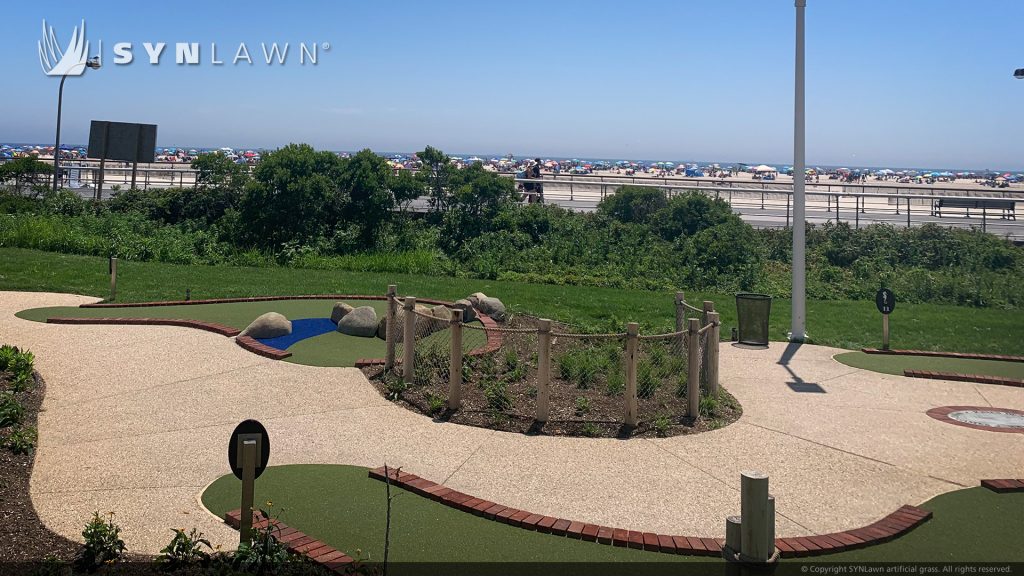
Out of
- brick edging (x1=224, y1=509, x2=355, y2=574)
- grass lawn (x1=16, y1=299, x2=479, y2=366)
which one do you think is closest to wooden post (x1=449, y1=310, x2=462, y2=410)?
→ grass lawn (x1=16, y1=299, x2=479, y2=366)

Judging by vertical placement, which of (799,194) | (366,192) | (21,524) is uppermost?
(366,192)

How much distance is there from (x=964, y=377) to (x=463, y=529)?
28.6ft

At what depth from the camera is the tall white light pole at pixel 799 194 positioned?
14258 mm

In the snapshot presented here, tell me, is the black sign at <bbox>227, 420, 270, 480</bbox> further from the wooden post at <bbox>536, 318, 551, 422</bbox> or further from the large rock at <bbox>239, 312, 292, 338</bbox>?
the large rock at <bbox>239, 312, 292, 338</bbox>

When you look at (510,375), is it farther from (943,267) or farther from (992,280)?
(943,267)

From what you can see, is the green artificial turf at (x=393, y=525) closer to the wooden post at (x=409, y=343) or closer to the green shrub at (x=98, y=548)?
the green shrub at (x=98, y=548)

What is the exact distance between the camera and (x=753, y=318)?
1431 cm

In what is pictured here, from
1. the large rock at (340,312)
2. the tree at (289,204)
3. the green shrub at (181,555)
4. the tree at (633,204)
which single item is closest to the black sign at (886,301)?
the large rock at (340,312)

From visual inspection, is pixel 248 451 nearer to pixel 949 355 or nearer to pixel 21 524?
pixel 21 524

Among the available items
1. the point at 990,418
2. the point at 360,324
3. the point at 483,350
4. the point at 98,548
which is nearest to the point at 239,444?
the point at 98,548

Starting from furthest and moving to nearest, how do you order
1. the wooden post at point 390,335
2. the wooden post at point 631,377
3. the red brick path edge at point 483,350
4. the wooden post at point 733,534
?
the red brick path edge at point 483,350
the wooden post at point 390,335
the wooden post at point 631,377
the wooden post at point 733,534

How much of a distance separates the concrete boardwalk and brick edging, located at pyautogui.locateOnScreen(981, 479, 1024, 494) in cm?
28

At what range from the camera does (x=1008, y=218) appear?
125ft

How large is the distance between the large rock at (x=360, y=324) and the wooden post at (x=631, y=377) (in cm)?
531
